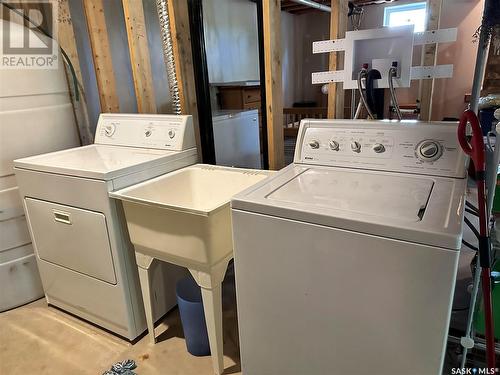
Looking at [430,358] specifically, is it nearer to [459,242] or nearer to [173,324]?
[459,242]

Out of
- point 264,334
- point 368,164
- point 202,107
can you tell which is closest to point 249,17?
point 202,107

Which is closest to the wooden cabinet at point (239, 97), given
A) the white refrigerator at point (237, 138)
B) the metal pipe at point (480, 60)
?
the white refrigerator at point (237, 138)

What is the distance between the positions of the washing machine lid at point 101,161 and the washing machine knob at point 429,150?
124 centimetres

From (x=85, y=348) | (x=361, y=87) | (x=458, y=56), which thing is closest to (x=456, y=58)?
(x=458, y=56)

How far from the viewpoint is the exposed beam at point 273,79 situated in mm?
1641

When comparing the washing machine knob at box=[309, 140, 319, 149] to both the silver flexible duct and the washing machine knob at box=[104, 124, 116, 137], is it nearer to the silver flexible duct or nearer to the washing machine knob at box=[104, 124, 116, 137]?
the silver flexible duct

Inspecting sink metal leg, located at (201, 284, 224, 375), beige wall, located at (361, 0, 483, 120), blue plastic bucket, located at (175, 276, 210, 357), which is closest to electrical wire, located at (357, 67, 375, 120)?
sink metal leg, located at (201, 284, 224, 375)

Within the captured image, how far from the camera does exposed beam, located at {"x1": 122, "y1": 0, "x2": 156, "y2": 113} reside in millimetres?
2164

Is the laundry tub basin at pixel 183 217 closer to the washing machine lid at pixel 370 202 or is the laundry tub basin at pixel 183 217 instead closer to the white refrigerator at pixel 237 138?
the washing machine lid at pixel 370 202

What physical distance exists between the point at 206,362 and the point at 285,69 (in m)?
5.67

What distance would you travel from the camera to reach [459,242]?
83 centimetres

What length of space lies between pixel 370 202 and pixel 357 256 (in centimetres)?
20

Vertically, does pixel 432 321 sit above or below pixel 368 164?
below

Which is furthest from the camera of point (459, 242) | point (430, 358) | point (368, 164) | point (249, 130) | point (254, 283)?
point (249, 130)
